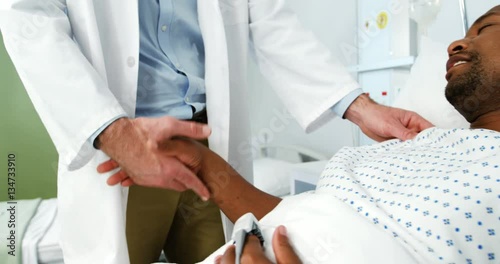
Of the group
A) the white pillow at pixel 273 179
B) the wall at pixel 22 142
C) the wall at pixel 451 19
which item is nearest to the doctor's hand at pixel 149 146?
the white pillow at pixel 273 179

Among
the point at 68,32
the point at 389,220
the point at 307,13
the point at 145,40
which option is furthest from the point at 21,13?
the point at 307,13

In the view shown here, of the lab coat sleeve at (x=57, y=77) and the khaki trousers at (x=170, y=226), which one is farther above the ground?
the lab coat sleeve at (x=57, y=77)

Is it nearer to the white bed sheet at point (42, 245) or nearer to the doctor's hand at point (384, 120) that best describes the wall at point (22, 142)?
the white bed sheet at point (42, 245)

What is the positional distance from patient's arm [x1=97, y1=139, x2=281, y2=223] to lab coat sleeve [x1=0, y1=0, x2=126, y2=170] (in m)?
0.10

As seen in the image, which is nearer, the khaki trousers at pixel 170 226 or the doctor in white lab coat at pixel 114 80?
the doctor in white lab coat at pixel 114 80

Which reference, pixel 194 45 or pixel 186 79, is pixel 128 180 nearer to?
pixel 186 79

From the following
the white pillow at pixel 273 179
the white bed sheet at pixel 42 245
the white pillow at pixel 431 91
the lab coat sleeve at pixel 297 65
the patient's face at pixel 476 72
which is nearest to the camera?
the patient's face at pixel 476 72

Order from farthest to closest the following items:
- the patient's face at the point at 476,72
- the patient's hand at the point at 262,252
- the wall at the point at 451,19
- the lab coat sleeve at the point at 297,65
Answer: the wall at the point at 451,19
the lab coat sleeve at the point at 297,65
the patient's face at the point at 476,72
the patient's hand at the point at 262,252

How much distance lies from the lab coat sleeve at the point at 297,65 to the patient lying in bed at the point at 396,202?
24cm

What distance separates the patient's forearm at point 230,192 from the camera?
951 millimetres

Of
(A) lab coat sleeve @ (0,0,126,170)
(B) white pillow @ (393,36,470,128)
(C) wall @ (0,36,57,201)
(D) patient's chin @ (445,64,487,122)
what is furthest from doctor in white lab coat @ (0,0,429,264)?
(C) wall @ (0,36,57,201)

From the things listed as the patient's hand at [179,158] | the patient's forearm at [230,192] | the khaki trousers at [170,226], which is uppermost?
the patient's hand at [179,158]

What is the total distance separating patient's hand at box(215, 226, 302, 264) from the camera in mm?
642

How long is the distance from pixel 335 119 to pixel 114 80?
170 cm
